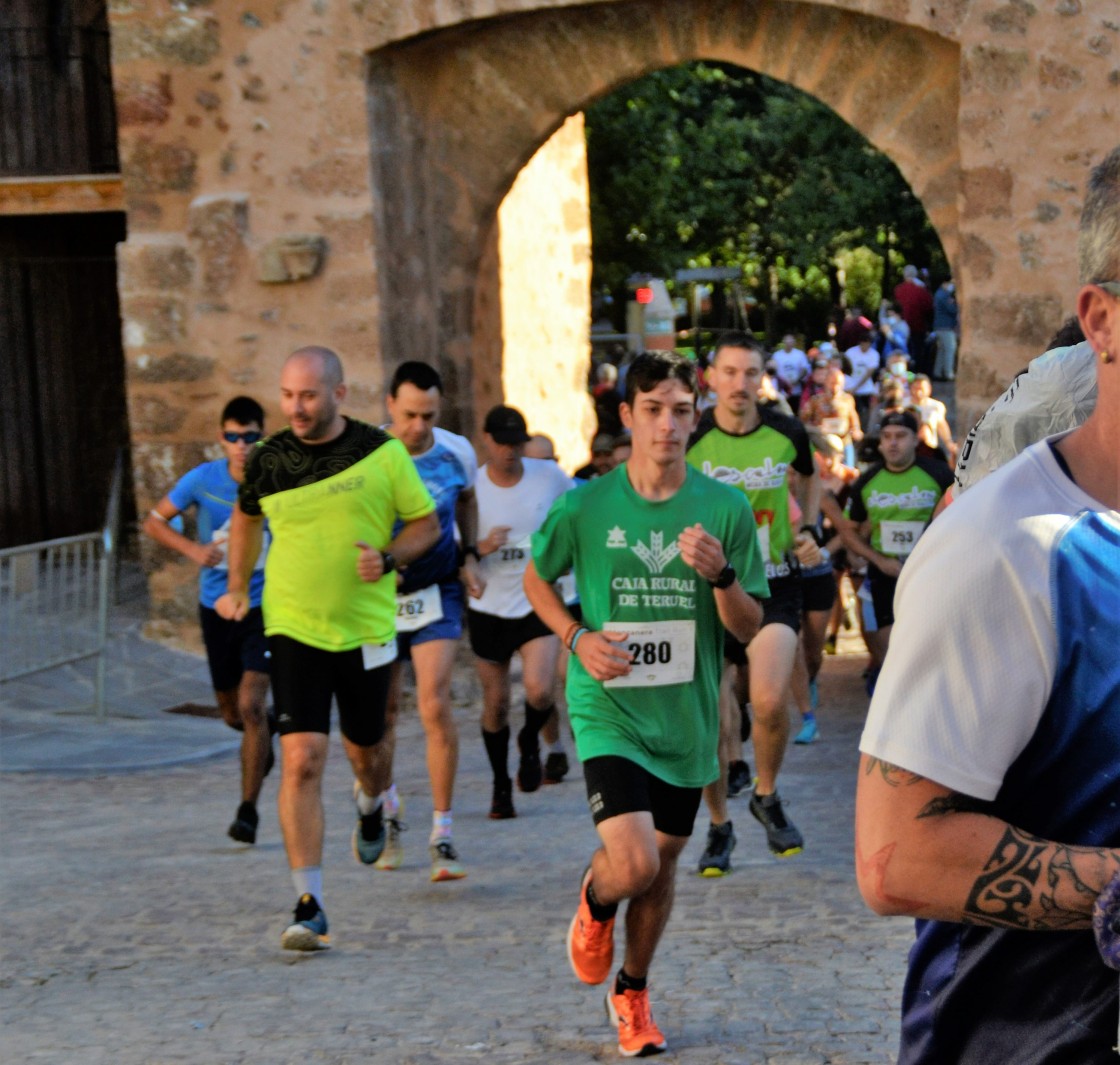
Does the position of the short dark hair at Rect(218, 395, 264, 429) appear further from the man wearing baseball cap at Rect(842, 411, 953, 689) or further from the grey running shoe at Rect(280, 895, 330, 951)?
the man wearing baseball cap at Rect(842, 411, 953, 689)

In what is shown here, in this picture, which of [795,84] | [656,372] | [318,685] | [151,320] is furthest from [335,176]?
[656,372]

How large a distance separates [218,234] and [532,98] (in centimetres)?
208

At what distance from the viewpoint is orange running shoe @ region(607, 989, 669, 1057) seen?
4.75 m

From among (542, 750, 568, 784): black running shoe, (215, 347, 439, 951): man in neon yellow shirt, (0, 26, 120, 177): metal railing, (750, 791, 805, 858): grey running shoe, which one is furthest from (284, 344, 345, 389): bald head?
(0, 26, 120, 177): metal railing

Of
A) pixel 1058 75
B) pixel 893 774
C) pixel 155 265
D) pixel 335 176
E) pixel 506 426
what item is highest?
pixel 1058 75

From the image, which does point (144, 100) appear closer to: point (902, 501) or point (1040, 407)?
point (902, 501)

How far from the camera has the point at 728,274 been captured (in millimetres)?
32031

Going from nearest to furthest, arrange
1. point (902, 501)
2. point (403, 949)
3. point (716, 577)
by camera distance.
Result: point (716, 577) < point (403, 949) < point (902, 501)

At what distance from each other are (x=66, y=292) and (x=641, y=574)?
10144mm

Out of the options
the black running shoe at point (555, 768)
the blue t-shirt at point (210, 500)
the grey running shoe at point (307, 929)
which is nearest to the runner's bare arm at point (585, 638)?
the grey running shoe at point (307, 929)

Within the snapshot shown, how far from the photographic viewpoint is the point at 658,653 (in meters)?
4.95

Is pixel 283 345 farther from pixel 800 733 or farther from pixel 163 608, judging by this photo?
pixel 800 733

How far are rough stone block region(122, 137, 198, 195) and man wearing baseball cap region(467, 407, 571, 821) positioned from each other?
3646 mm

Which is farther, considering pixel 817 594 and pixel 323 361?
pixel 817 594
